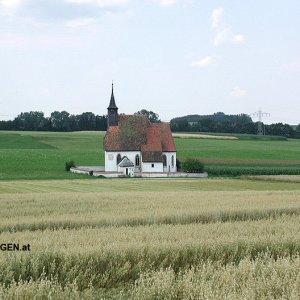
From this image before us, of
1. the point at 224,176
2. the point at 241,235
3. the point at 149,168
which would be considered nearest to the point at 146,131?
the point at 149,168

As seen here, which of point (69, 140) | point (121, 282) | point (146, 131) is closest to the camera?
point (121, 282)

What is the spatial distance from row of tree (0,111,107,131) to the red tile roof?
107522mm

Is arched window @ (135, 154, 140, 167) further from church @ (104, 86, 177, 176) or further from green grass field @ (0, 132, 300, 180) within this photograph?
green grass field @ (0, 132, 300, 180)

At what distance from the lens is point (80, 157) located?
9775cm

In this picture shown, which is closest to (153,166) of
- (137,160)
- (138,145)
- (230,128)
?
→ (137,160)

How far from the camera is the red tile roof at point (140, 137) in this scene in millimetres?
76500

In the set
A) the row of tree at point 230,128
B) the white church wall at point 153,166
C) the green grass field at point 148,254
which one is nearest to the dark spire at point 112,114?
the white church wall at point 153,166

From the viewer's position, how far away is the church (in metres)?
75.9

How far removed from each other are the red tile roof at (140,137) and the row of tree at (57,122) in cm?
10752

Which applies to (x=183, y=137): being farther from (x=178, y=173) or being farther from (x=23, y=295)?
(x=23, y=295)

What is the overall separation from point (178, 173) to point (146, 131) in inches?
353

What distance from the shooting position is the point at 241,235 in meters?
15.5

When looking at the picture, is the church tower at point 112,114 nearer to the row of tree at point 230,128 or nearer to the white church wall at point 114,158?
the white church wall at point 114,158

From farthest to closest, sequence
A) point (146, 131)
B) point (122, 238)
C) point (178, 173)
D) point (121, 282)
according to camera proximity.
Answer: point (146, 131)
point (178, 173)
point (122, 238)
point (121, 282)
